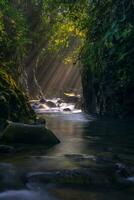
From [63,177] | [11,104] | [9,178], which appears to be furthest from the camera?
[11,104]

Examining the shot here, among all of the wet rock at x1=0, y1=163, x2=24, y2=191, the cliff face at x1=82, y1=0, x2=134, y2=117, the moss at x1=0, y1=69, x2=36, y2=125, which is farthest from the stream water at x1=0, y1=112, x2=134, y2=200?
the moss at x1=0, y1=69, x2=36, y2=125

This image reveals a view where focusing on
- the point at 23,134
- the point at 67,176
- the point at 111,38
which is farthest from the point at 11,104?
the point at 111,38

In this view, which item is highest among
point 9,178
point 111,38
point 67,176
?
point 111,38

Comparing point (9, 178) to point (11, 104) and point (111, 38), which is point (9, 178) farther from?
point (11, 104)

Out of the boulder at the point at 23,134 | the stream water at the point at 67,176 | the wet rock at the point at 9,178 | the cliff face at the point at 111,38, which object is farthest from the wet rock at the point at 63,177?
the boulder at the point at 23,134

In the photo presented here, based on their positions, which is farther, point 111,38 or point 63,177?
point 111,38

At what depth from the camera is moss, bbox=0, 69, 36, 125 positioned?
14875 mm

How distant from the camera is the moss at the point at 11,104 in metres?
14.9

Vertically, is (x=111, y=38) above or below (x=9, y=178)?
above

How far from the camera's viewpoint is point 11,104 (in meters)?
15.4

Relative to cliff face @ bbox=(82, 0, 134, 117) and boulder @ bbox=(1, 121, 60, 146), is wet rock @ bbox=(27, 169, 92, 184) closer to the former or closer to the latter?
cliff face @ bbox=(82, 0, 134, 117)

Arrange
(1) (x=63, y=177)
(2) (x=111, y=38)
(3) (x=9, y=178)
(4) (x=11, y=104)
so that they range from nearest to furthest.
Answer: (3) (x=9, y=178) → (1) (x=63, y=177) → (2) (x=111, y=38) → (4) (x=11, y=104)

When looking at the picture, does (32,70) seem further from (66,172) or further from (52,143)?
(66,172)

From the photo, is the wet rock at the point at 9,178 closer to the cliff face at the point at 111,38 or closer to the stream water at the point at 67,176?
the stream water at the point at 67,176
